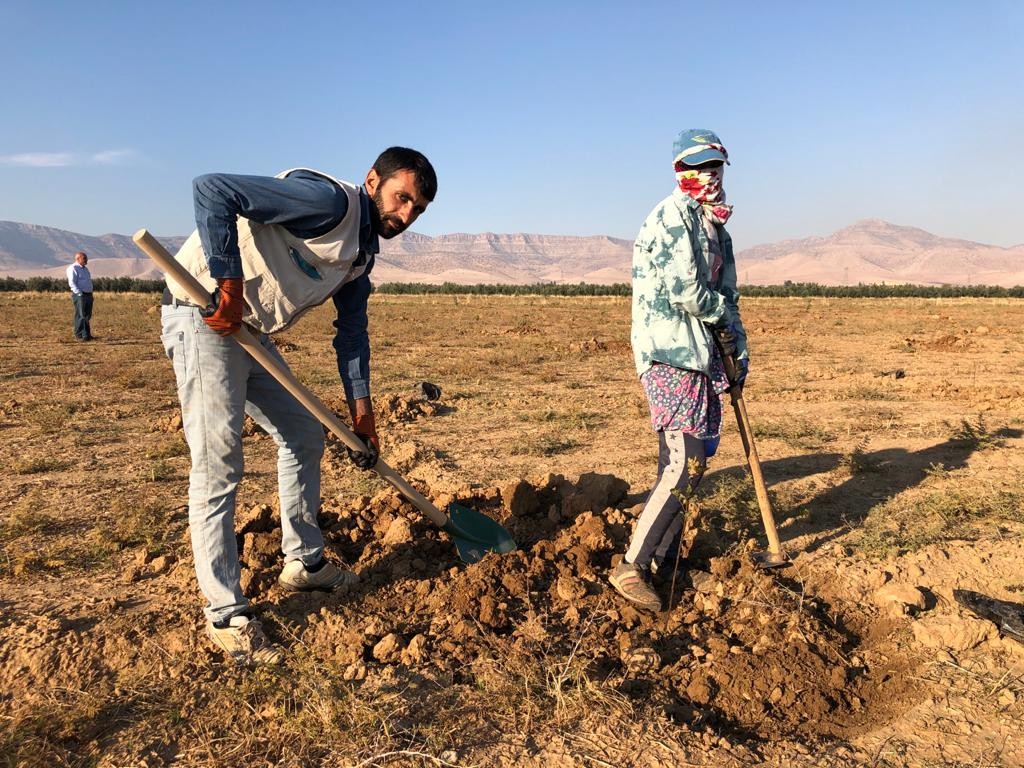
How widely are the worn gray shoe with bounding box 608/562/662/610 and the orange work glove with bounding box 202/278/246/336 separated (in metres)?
1.96

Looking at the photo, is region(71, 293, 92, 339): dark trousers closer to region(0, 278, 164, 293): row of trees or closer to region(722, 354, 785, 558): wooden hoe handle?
region(722, 354, 785, 558): wooden hoe handle

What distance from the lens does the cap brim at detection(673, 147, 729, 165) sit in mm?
2932

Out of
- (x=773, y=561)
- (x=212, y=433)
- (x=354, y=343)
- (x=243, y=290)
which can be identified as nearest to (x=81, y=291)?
(x=354, y=343)

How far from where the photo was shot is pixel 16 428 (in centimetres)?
649

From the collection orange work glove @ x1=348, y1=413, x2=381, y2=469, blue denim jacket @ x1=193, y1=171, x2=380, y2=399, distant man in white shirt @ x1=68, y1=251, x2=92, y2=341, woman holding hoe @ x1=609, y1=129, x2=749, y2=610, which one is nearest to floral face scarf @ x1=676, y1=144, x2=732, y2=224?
woman holding hoe @ x1=609, y1=129, x2=749, y2=610

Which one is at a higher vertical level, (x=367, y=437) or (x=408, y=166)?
(x=408, y=166)

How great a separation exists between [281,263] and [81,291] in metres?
12.6

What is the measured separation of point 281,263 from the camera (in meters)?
2.61

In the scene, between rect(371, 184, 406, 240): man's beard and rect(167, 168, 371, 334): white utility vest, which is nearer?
rect(167, 168, 371, 334): white utility vest

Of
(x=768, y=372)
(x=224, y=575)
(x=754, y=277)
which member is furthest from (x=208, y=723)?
(x=754, y=277)

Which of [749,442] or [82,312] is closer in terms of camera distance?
[749,442]

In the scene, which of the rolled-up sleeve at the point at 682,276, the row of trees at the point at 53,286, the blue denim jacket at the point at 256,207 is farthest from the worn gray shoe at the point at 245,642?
the row of trees at the point at 53,286

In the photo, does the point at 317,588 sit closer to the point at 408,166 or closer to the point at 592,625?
the point at 592,625

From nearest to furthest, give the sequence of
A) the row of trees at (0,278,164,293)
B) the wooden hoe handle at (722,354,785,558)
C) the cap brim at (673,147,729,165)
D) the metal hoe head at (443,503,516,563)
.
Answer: the cap brim at (673,147,729,165), the wooden hoe handle at (722,354,785,558), the metal hoe head at (443,503,516,563), the row of trees at (0,278,164,293)
